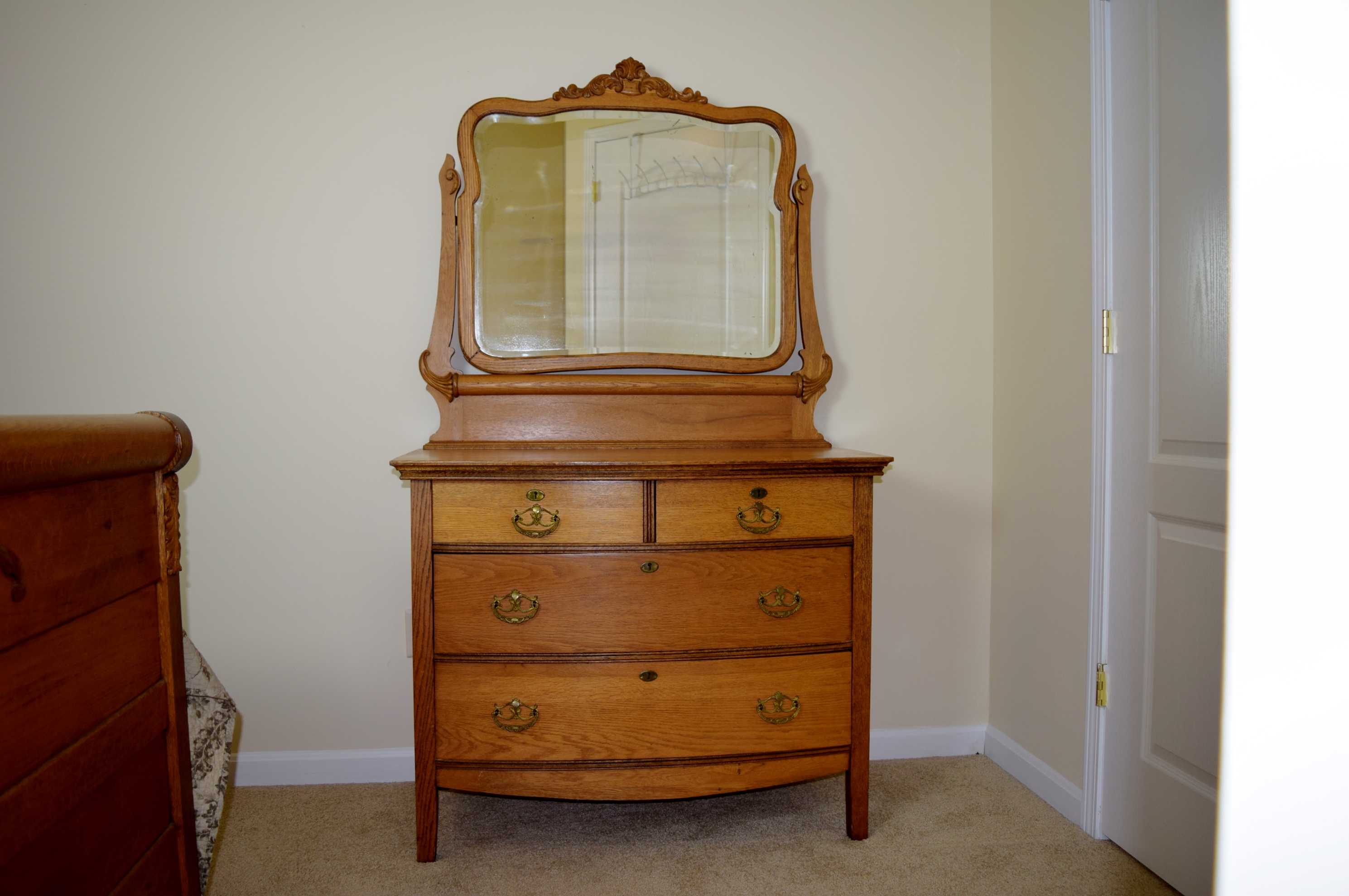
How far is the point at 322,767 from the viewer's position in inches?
81.0

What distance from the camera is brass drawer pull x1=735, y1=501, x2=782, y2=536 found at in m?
1.63

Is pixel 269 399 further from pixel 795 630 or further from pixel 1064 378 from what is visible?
pixel 1064 378

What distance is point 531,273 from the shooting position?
2.03m

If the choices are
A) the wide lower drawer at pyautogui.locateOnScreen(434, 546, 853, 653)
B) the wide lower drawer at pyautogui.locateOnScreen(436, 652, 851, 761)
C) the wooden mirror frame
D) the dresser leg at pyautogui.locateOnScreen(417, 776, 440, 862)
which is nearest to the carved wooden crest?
the wooden mirror frame

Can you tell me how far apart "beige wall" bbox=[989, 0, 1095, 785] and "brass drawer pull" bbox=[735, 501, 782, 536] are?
791 mm

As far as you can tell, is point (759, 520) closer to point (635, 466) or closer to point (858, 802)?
point (635, 466)

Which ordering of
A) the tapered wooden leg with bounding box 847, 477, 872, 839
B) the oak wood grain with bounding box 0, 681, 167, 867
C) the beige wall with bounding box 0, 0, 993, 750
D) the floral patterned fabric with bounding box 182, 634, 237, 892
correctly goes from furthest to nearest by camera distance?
1. the beige wall with bounding box 0, 0, 993, 750
2. the tapered wooden leg with bounding box 847, 477, 872, 839
3. the floral patterned fabric with bounding box 182, 634, 237, 892
4. the oak wood grain with bounding box 0, 681, 167, 867

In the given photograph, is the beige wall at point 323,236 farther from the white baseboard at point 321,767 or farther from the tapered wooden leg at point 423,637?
the tapered wooden leg at point 423,637

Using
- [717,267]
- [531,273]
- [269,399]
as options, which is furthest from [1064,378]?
[269,399]

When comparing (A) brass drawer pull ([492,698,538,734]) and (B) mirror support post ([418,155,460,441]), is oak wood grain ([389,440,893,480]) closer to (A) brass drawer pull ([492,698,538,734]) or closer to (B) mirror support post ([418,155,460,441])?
(B) mirror support post ([418,155,460,441])

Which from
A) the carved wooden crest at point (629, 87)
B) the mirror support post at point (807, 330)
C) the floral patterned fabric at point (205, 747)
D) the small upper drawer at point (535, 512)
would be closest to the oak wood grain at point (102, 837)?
the floral patterned fabric at point (205, 747)

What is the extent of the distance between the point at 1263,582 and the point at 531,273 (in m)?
1.84

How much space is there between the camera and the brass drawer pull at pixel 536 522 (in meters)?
1.59

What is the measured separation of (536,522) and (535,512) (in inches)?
0.9
